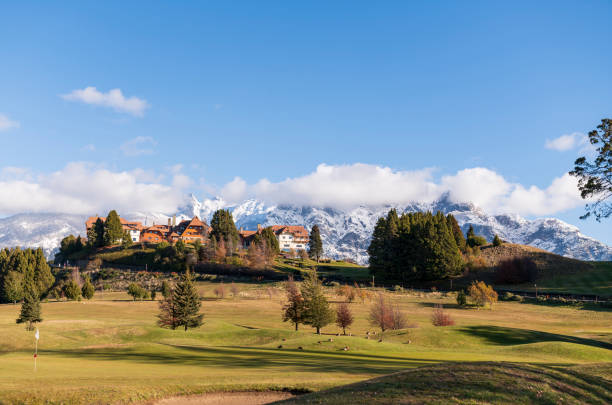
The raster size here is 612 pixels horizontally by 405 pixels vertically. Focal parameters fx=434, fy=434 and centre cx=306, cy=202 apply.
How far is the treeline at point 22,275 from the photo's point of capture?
90.5 metres

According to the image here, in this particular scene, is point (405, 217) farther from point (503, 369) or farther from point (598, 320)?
point (503, 369)

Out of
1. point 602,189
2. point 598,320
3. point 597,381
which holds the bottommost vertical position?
point 598,320

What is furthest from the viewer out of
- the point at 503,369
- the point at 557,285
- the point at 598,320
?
the point at 557,285

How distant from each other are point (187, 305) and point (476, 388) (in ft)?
128

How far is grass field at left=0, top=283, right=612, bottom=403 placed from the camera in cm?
1780

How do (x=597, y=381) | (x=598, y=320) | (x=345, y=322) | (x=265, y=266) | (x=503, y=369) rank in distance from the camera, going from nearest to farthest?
(x=503, y=369), (x=597, y=381), (x=345, y=322), (x=598, y=320), (x=265, y=266)

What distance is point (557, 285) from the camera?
283ft

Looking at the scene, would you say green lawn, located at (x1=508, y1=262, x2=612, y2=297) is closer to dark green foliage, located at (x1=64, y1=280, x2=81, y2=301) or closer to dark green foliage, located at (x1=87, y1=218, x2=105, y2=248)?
dark green foliage, located at (x1=64, y1=280, x2=81, y2=301)

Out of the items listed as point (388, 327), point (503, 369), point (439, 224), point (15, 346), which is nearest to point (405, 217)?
point (439, 224)

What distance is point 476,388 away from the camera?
12.3 m

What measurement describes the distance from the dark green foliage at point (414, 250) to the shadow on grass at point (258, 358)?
238 feet

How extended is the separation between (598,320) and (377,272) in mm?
55337

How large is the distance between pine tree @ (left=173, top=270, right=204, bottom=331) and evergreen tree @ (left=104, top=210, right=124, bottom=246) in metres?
109

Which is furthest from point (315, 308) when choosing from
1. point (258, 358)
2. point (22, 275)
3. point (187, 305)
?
point (22, 275)
